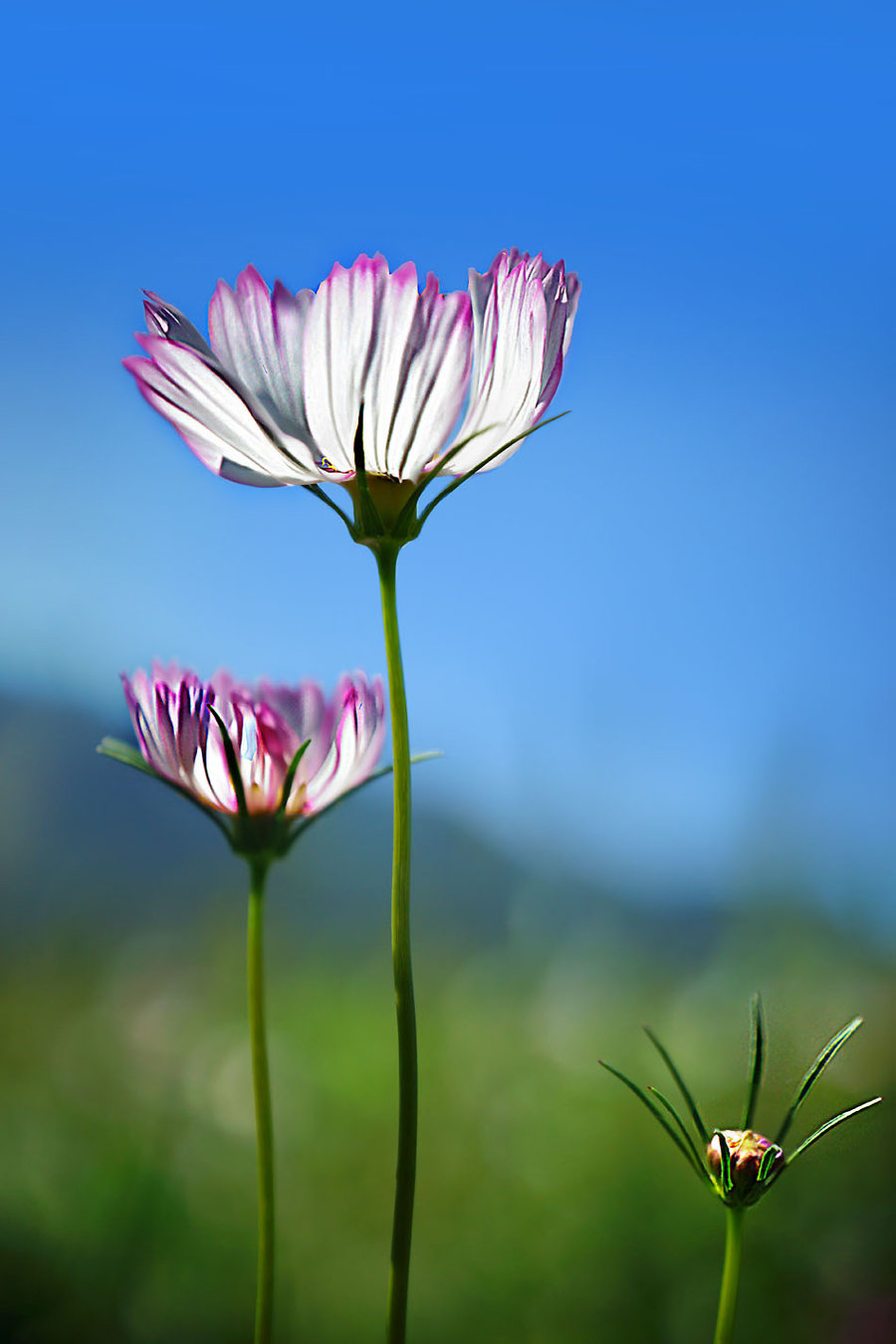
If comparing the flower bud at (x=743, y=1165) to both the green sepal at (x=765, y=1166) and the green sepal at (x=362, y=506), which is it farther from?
the green sepal at (x=362, y=506)

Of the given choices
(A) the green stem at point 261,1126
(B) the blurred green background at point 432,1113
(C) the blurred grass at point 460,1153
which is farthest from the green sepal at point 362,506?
(C) the blurred grass at point 460,1153

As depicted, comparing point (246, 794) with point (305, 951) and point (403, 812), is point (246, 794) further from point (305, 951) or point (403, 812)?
point (305, 951)

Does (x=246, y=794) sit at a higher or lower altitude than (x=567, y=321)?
lower

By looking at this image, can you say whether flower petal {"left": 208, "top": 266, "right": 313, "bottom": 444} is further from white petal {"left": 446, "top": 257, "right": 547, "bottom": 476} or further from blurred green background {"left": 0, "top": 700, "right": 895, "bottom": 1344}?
blurred green background {"left": 0, "top": 700, "right": 895, "bottom": 1344}

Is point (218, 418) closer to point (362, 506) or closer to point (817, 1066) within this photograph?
point (362, 506)

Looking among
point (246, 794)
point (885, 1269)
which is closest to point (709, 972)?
point (885, 1269)
